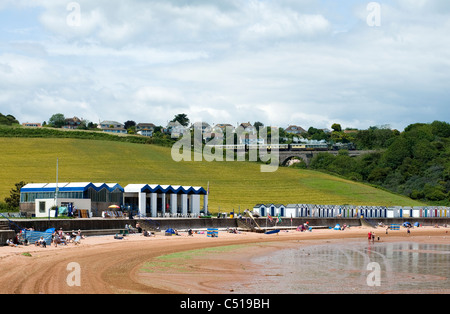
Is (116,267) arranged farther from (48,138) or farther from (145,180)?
(48,138)

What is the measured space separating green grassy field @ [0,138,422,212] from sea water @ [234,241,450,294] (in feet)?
149

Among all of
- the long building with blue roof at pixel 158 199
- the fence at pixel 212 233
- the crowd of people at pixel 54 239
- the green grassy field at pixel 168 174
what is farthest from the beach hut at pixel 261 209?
the crowd of people at pixel 54 239

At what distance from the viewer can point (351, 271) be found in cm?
3369

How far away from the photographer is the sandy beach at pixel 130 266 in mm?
25359

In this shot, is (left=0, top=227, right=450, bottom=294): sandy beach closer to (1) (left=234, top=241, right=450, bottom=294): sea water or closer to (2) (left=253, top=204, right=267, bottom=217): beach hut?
(1) (left=234, top=241, right=450, bottom=294): sea water

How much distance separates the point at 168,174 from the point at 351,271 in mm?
83492

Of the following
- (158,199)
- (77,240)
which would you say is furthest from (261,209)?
(77,240)

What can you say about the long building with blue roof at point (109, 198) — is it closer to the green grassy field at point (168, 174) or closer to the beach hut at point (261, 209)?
the beach hut at point (261, 209)

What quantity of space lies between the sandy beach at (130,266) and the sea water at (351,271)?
5.56ft

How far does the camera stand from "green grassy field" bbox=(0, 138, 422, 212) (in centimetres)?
10212

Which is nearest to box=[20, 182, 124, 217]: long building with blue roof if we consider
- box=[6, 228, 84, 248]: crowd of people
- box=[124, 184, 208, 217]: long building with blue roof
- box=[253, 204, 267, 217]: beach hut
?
box=[124, 184, 208, 217]: long building with blue roof

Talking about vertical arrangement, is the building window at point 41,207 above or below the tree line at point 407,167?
below

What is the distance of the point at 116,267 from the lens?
32312 mm
